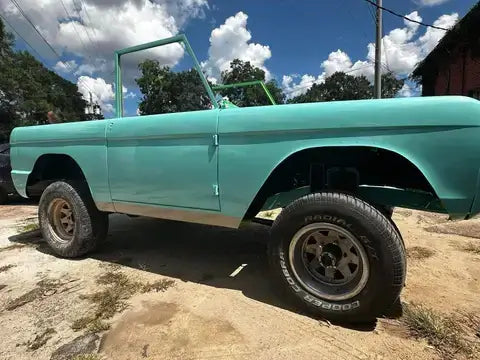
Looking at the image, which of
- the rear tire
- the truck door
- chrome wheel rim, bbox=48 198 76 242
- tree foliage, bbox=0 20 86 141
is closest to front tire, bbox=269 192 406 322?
the truck door

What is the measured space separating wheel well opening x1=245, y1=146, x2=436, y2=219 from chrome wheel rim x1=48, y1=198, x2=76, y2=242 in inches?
92.4

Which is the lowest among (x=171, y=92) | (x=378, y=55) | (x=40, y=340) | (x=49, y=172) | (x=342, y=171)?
(x=40, y=340)

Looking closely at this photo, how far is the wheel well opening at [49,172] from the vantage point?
13.9 feet

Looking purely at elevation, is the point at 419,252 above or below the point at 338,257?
below

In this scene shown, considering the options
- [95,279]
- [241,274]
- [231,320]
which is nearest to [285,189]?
[241,274]

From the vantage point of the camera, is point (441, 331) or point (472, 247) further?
point (472, 247)

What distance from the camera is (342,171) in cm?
281

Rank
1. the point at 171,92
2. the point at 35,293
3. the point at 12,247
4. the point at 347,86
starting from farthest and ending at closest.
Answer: the point at 347,86
the point at 12,247
the point at 171,92
the point at 35,293

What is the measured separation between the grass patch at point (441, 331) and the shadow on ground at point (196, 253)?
0.52ft

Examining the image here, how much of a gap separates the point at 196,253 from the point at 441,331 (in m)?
2.51

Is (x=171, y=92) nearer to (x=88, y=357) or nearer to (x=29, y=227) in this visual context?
(x=88, y=357)

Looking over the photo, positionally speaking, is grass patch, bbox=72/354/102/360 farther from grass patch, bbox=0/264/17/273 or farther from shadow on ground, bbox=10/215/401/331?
grass patch, bbox=0/264/17/273

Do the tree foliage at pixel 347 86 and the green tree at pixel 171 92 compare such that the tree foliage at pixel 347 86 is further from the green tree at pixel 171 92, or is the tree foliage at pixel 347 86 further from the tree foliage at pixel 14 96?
the green tree at pixel 171 92

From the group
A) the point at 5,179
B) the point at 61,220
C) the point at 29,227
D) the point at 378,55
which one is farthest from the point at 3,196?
the point at 378,55
